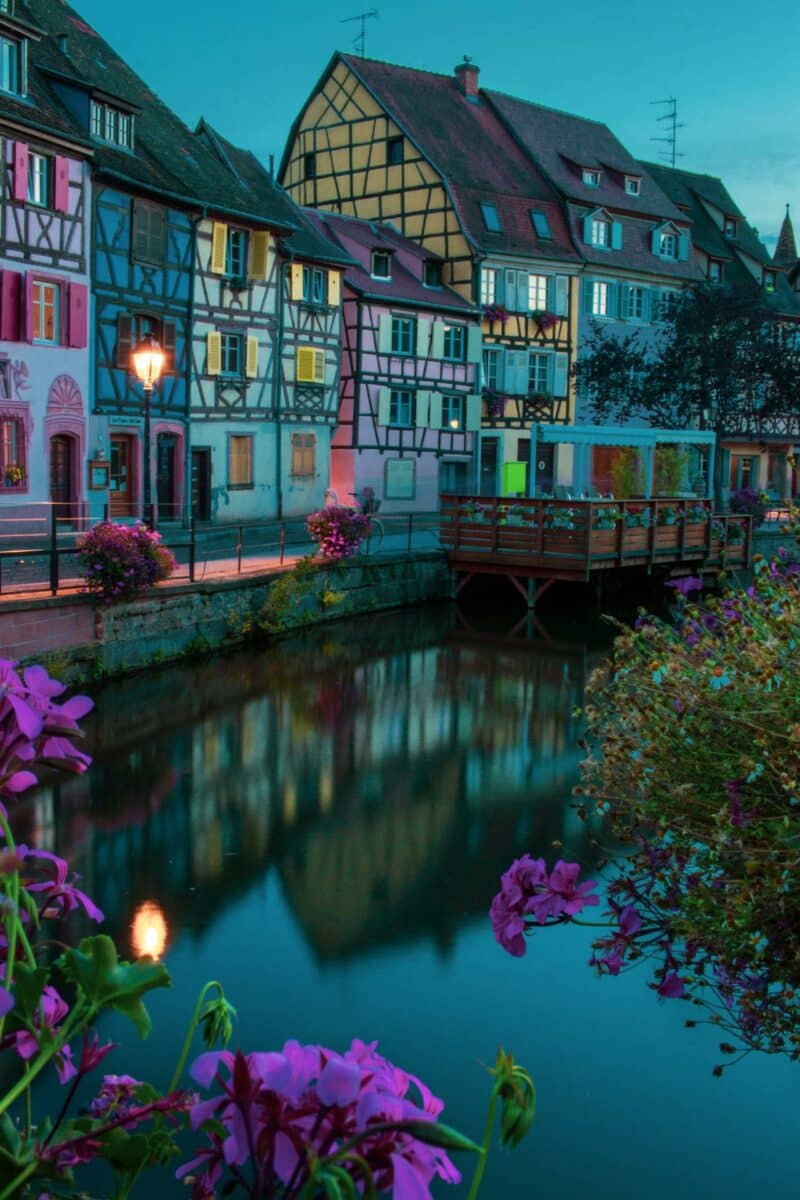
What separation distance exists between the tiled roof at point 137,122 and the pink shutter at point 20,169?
43.0 inches

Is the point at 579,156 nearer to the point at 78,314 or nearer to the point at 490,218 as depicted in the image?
the point at 490,218

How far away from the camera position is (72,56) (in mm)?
25312

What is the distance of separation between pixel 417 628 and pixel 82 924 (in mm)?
14391

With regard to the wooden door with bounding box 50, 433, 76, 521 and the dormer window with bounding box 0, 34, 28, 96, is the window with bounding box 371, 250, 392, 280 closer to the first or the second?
the wooden door with bounding box 50, 433, 76, 521

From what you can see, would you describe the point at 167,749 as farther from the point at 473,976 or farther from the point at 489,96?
the point at 489,96

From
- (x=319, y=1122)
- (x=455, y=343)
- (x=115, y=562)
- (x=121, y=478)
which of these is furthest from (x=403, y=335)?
(x=319, y=1122)

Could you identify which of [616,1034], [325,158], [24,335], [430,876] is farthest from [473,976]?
[325,158]

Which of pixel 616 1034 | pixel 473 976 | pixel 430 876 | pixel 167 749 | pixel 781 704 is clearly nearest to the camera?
pixel 781 704

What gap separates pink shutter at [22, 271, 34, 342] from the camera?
22.3 metres

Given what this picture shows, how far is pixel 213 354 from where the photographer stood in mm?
28234

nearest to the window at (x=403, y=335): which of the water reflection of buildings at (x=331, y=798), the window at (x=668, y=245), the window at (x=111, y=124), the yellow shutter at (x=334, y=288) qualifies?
the yellow shutter at (x=334, y=288)

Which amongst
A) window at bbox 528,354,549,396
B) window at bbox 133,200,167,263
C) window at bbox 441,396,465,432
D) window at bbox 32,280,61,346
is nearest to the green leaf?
window at bbox 32,280,61,346

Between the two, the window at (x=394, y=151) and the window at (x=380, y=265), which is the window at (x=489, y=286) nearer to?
the window at (x=380, y=265)

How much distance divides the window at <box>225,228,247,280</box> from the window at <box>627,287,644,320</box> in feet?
57.0
